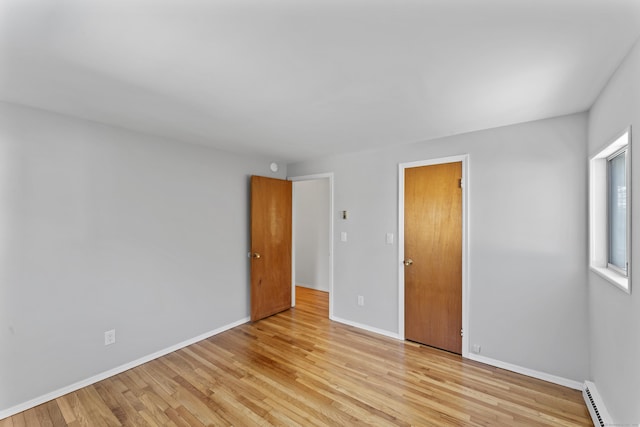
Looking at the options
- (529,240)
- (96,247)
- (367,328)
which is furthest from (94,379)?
(529,240)

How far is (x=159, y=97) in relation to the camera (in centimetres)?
191

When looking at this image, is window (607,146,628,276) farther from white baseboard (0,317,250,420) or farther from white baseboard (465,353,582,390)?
white baseboard (0,317,250,420)

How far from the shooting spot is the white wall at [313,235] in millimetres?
5301

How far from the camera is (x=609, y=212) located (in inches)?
79.8

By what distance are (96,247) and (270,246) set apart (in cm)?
196

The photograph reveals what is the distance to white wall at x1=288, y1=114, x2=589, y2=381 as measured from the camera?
2.23m

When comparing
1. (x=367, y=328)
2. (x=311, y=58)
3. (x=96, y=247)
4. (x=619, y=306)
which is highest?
(x=311, y=58)

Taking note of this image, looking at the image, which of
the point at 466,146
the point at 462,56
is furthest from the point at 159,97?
the point at 466,146

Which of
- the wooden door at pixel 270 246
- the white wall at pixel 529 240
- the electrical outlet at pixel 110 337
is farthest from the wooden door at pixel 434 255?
the electrical outlet at pixel 110 337

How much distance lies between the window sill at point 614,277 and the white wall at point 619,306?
0.04 meters

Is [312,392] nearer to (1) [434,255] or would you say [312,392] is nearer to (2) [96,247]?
(1) [434,255]

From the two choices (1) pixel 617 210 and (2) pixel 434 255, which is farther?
(2) pixel 434 255

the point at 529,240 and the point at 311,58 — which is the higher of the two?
the point at 311,58

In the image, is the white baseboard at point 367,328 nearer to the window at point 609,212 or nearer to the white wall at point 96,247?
the white wall at point 96,247
